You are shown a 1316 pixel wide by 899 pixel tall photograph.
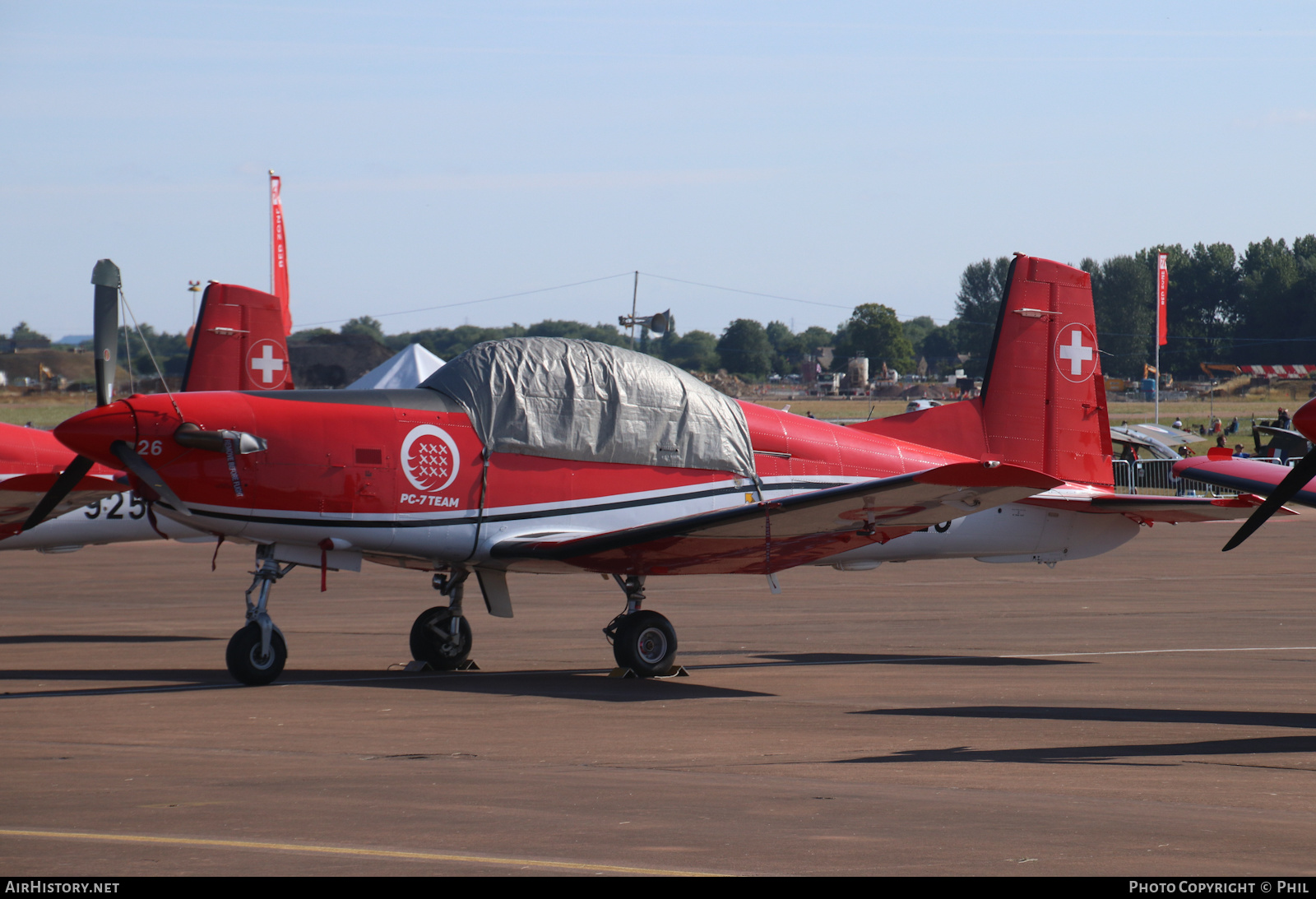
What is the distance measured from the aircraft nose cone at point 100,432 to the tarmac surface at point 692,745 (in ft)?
6.50

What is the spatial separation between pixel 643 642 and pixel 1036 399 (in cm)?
566

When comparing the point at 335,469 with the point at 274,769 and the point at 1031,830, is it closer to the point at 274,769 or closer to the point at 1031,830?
the point at 274,769

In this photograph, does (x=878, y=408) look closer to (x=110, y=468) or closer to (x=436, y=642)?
(x=436, y=642)

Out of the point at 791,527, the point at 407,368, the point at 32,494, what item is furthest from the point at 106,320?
the point at 407,368

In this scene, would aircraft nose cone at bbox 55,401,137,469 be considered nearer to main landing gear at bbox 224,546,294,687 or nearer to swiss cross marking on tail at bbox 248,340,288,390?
main landing gear at bbox 224,546,294,687

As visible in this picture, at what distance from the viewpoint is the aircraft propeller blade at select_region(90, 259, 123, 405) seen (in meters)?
12.9

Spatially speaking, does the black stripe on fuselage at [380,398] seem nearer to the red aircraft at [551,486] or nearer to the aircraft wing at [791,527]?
the red aircraft at [551,486]

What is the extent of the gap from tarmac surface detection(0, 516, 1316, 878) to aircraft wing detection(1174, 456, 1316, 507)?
167cm

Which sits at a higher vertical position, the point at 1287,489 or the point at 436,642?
the point at 1287,489

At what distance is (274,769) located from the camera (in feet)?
26.8

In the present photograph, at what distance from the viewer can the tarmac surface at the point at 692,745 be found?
19.8ft

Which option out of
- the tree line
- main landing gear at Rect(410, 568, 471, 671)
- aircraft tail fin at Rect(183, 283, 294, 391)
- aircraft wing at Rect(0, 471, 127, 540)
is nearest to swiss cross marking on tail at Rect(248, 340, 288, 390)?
aircraft tail fin at Rect(183, 283, 294, 391)

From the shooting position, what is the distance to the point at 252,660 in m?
11.9

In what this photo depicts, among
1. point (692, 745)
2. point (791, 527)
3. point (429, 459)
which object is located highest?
point (429, 459)
